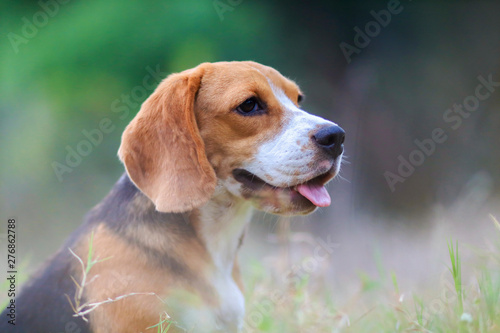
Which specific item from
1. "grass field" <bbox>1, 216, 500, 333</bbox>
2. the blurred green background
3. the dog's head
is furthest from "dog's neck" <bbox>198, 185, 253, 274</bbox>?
the blurred green background

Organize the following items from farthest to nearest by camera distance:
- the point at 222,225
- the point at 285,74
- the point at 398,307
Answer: the point at 285,74 → the point at 222,225 → the point at 398,307

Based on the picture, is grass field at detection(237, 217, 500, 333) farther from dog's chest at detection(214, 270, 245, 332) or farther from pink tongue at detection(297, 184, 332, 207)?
pink tongue at detection(297, 184, 332, 207)

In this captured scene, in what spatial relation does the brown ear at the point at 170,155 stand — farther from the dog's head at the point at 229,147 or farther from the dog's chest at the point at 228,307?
the dog's chest at the point at 228,307

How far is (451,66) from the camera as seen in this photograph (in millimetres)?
7871

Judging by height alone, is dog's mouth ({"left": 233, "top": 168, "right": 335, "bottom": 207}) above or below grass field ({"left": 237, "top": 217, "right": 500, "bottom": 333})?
above

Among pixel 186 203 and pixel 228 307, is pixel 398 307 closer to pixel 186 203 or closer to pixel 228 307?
pixel 228 307

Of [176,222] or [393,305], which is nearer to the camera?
[393,305]

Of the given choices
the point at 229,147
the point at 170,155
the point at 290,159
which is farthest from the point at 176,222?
the point at 290,159

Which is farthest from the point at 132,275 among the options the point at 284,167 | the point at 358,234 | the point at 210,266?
the point at 358,234

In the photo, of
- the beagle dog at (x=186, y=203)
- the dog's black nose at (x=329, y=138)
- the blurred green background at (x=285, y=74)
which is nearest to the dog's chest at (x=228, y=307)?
the beagle dog at (x=186, y=203)

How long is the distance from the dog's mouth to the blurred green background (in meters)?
3.75

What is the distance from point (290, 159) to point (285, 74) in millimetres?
5066

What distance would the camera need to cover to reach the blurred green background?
23.0 feet

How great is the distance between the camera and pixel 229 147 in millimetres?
3004
